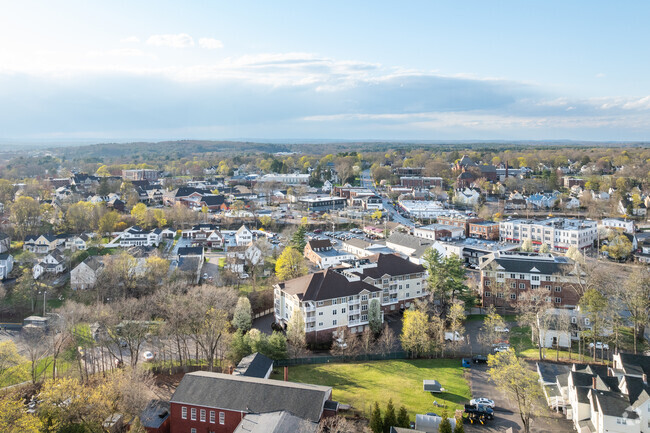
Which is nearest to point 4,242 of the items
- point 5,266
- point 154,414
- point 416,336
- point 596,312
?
point 5,266

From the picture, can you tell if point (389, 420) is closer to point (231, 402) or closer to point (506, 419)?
point (506, 419)

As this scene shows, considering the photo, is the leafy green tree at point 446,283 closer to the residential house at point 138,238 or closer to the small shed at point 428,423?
the small shed at point 428,423

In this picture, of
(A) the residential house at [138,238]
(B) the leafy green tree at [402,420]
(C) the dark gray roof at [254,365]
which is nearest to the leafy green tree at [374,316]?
(C) the dark gray roof at [254,365]

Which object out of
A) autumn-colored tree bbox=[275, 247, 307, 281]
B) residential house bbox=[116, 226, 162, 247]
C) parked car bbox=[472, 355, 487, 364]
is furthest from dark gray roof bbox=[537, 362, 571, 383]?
residential house bbox=[116, 226, 162, 247]

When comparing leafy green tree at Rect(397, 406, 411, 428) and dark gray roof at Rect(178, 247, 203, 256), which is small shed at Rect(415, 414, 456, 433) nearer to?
leafy green tree at Rect(397, 406, 411, 428)

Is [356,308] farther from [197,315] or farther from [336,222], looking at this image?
[336,222]
